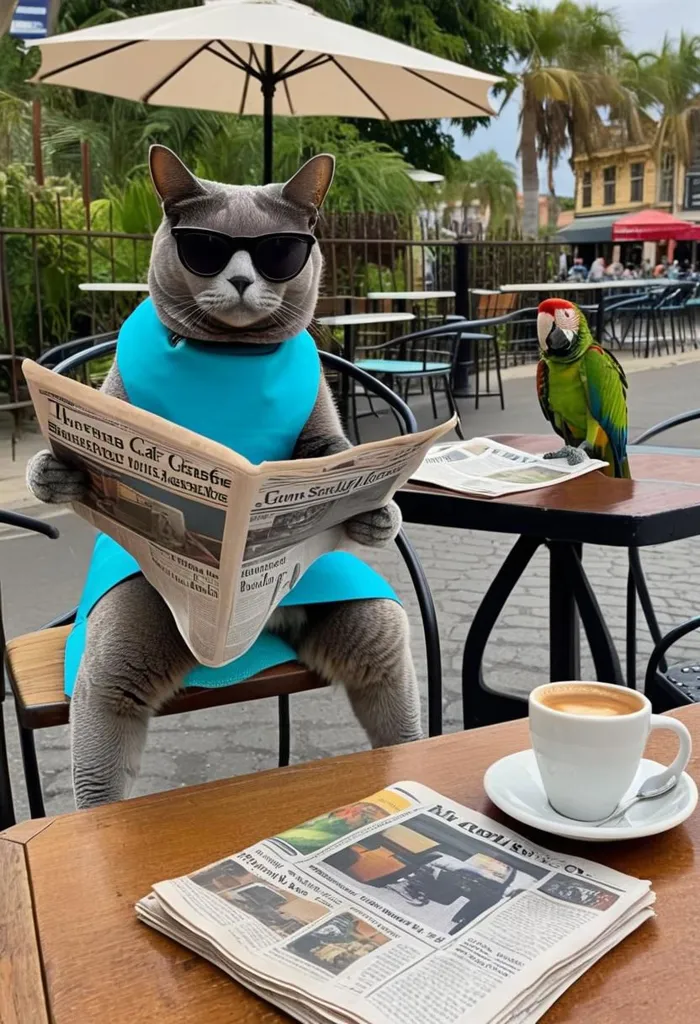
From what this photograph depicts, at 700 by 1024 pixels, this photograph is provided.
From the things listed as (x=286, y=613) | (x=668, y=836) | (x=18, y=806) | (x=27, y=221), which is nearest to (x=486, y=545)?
(x=18, y=806)

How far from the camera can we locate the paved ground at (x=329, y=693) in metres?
2.63

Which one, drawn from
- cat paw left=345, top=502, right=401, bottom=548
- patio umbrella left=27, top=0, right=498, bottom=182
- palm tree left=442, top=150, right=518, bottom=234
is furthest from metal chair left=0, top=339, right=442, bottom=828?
palm tree left=442, top=150, right=518, bottom=234

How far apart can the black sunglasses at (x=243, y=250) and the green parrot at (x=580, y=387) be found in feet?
2.13

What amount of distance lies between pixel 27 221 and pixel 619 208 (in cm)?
3792

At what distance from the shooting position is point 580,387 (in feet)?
6.97

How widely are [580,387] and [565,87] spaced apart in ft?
102

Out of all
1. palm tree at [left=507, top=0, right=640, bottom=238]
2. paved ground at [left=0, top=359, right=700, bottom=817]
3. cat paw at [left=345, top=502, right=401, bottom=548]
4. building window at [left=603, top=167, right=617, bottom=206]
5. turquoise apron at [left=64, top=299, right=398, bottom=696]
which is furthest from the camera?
building window at [left=603, top=167, right=617, bottom=206]

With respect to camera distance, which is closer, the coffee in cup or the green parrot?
the coffee in cup

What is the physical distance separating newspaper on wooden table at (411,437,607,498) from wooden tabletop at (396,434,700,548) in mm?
27

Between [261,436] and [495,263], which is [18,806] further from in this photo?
[495,263]

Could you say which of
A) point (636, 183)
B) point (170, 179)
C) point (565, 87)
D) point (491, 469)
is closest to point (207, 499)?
point (170, 179)

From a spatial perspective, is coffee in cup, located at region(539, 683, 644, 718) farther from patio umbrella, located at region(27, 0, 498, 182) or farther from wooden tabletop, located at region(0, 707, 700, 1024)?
patio umbrella, located at region(27, 0, 498, 182)

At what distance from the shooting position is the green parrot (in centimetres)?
208

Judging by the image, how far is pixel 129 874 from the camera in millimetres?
951
